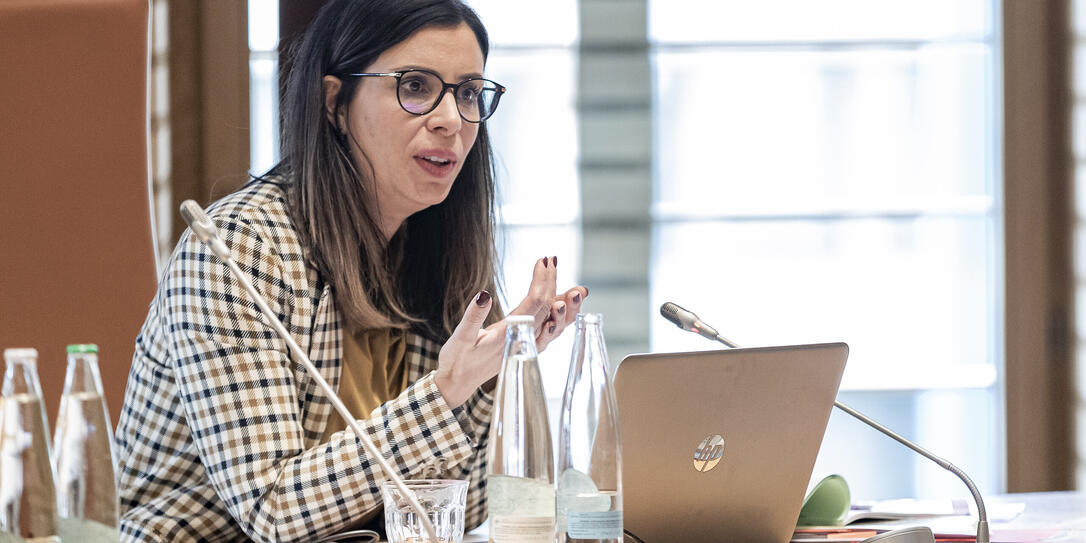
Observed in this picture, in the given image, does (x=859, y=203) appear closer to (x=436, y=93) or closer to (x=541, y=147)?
(x=541, y=147)

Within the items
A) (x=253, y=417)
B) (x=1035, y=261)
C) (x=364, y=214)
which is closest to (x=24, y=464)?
(x=253, y=417)

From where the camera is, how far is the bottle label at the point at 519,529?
0.85 m

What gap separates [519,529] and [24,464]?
365 mm

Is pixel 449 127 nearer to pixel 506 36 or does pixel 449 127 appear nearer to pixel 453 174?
pixel 453 174

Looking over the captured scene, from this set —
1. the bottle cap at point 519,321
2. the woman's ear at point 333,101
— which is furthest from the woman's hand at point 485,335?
the woman's ear at point 333,101

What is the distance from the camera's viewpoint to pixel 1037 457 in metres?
2.90

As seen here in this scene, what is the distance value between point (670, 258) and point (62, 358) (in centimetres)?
174

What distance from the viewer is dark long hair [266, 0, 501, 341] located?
139 cm

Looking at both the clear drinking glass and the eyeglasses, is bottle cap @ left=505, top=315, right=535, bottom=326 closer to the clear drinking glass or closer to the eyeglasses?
the clear drinking glass

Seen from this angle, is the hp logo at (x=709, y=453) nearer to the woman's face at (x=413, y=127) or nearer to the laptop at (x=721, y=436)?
the laptop at (x=721, y=436)

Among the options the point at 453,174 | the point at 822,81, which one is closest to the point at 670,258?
the point at 822,81

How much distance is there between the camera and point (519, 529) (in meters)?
0.85

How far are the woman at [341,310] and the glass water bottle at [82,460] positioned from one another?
37cm

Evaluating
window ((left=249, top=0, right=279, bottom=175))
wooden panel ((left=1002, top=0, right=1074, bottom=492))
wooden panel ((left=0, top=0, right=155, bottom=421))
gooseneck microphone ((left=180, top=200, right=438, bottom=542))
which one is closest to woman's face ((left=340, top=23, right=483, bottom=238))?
wooden panel ((left=0, top=0, right=155, bottom=421))
